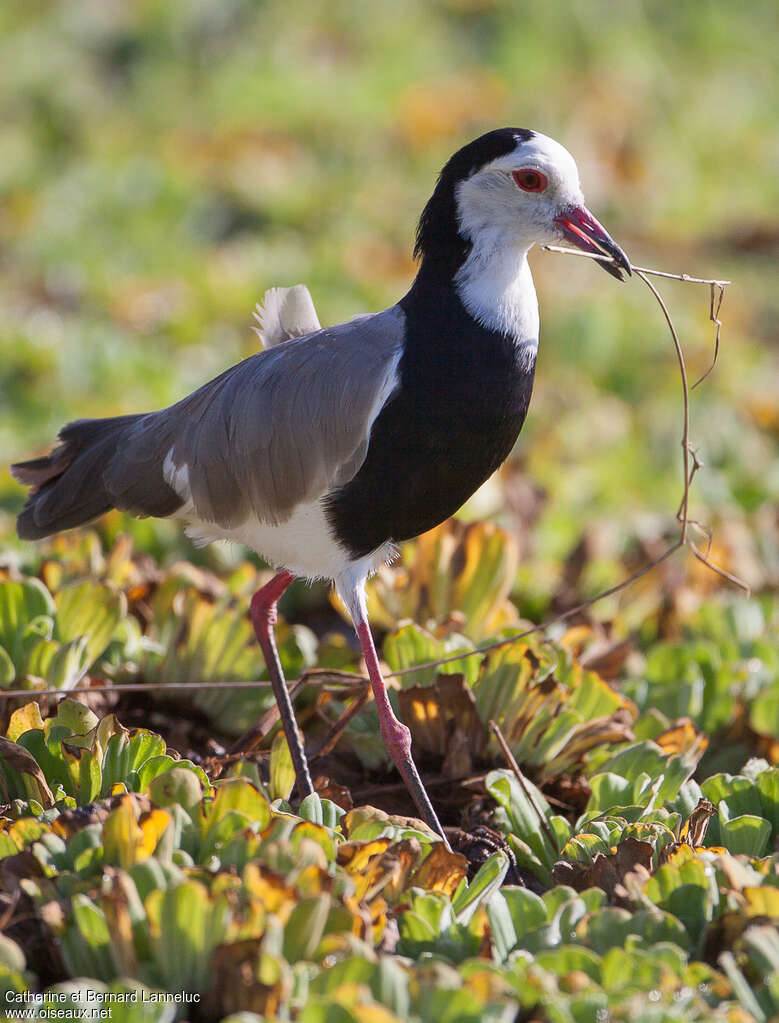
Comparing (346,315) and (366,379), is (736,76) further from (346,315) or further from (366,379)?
(366,379)

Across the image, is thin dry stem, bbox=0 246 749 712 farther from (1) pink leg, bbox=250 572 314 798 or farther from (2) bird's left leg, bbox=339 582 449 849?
(2) bird's left leg, bbox=339 582 449 849

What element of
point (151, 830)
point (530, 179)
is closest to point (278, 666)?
point (151, 830)

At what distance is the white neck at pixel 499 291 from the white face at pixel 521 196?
31mm

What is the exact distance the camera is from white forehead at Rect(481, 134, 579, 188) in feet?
9.67

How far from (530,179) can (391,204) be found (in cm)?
557

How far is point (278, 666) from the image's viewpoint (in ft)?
10.5

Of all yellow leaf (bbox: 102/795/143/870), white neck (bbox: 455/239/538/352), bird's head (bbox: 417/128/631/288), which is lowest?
yellow leaf (bbox: 102/795/143/870)

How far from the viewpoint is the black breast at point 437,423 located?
2.88 metres

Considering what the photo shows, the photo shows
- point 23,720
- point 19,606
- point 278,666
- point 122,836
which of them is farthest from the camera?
point 19,606

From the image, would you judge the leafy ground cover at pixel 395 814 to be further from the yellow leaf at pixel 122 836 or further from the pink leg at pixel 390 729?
the pink leg at pixel 390 729

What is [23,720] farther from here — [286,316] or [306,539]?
[286,316]

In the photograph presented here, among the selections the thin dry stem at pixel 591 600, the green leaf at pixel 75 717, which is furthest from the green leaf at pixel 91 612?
the green leaf at pixel 75 717

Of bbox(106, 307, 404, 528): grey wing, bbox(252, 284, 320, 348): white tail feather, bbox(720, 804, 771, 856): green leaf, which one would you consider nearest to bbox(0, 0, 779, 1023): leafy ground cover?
bbox(720, 804, 771, 856): green leaf

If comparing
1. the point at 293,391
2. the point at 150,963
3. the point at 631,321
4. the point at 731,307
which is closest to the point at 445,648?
the point at 293,391
